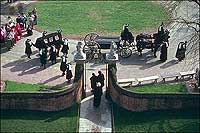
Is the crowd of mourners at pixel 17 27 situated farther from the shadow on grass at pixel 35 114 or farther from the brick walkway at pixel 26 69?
the shadow on grass at pixel 35 114

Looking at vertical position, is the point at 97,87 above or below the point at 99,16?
below

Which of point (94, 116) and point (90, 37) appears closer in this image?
point (94, 116)

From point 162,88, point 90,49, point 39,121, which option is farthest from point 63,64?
point 162,88

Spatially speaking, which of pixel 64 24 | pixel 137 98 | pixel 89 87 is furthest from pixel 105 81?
pixel 64 24

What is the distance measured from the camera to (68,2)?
37.7m

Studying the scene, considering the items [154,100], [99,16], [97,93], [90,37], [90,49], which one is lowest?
[154,100]

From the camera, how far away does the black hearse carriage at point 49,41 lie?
28281 millimetres

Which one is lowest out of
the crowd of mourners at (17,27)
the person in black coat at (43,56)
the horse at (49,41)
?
the person in black coat at (43,56)

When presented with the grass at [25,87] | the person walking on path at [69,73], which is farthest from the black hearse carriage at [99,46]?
the grass at [25,87]

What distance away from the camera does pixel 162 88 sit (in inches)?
989

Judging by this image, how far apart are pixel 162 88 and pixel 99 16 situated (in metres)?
11.6

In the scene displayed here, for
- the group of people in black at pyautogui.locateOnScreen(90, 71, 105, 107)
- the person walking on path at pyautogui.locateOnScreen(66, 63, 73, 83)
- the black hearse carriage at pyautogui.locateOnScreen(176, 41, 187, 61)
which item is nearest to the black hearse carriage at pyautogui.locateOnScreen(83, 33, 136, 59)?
the person walking on path at pyautogui.locateOnScreen(66, 63, 73, 83)

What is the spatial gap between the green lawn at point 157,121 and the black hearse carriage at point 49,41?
7.03 m

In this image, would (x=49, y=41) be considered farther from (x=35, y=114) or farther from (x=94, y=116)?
(x=94, y=116)
